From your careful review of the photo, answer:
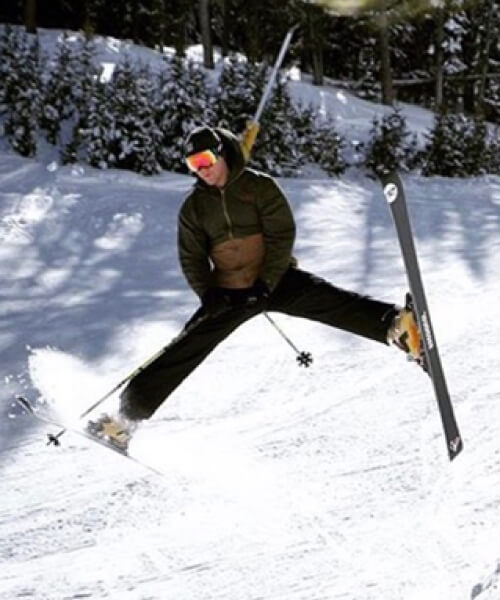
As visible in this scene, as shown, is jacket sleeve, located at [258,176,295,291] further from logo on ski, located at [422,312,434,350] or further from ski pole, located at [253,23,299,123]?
ski pole, located at [253,23,299,123]

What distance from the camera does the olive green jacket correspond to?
472cm

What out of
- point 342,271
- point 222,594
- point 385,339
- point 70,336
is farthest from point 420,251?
point 222,594

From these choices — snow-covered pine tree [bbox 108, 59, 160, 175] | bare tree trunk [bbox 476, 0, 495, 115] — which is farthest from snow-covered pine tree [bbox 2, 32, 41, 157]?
bare tree trunk [bbox 476, 0, 495, 115]

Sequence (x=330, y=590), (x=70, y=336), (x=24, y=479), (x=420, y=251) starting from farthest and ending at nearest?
(x=420, y=251) → (x=70, y=336) → (x=24, y=479) → (x=330, y=590)

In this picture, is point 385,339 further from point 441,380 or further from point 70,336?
point 70,336

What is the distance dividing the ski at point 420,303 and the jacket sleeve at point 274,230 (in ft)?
1.71

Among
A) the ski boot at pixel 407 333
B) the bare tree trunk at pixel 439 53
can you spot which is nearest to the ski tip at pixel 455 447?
the ski boot at pixel 407 333

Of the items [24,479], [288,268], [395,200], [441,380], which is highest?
[395,200]

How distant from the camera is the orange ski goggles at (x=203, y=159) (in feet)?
14.9

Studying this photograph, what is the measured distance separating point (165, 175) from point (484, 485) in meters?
9.04

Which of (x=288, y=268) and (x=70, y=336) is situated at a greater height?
(x=288, y=268)

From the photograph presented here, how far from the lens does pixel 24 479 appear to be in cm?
496

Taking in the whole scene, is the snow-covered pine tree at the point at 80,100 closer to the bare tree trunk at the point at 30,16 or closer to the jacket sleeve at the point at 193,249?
the bare tree trunk at the point at 30,16

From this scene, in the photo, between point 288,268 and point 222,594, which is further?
point 288,268
